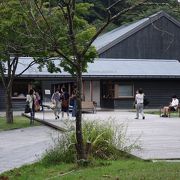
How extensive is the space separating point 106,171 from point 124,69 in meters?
31.7

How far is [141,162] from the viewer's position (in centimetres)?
1024

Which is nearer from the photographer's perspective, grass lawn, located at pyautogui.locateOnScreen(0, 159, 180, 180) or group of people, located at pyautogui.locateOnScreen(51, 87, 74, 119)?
grass lawn, located at pyautogui.locateOnScreen(0, 159, 180, 180)

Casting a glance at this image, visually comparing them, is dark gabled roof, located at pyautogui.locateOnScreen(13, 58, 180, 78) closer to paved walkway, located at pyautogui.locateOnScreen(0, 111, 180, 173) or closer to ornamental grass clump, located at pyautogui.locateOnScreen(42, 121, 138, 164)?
paved walkway, located at pyautogui.locateOnScreen(0, 111, 180, 173)

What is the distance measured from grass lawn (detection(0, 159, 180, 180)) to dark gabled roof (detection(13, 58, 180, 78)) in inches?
1064

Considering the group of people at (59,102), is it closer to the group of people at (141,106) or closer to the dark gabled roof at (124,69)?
the group of people at (141,106)

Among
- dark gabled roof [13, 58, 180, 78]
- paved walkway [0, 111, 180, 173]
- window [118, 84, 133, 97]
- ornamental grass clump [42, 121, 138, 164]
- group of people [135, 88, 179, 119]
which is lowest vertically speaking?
paved walkway [0, 111, 180, 173]

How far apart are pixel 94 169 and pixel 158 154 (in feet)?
7.98

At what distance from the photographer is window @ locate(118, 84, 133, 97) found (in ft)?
130

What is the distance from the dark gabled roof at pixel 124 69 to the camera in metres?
38.2

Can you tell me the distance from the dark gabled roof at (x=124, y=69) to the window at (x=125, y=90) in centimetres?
121

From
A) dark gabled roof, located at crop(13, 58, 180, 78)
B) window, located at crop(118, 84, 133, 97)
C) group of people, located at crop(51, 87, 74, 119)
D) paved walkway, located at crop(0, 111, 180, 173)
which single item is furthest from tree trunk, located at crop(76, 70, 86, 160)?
window, located at crop(118, 84, 133, 97)

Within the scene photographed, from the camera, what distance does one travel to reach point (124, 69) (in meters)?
40.6

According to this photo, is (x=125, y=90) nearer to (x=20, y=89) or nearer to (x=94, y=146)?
(x=20, y=89)

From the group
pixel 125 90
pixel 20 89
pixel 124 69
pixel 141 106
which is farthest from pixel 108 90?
pixel 141 106
